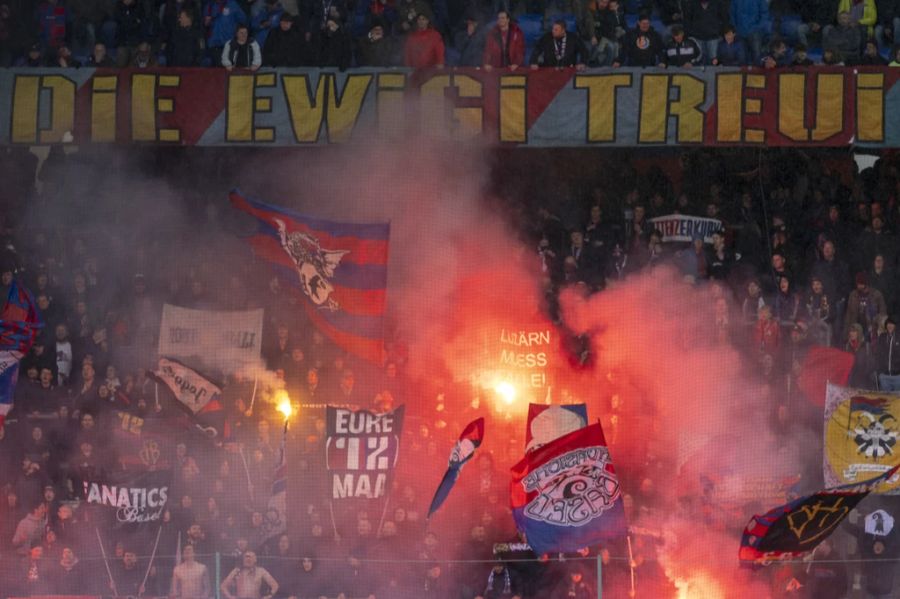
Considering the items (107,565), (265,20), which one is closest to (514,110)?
(265,20)

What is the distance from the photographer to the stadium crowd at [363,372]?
1330 cm

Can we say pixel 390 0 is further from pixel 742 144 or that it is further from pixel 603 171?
pixel 742 144

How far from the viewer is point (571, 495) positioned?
1221cm

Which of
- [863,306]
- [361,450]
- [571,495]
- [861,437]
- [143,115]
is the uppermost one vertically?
[143,115]

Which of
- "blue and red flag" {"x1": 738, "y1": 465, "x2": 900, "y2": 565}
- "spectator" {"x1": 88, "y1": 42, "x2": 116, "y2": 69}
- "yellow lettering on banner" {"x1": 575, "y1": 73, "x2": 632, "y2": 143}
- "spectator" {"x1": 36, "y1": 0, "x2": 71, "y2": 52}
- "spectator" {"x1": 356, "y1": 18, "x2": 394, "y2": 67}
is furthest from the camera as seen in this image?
"spectator" {"x1": 36, "y1": 0, "x2": 71, "y2": 52}

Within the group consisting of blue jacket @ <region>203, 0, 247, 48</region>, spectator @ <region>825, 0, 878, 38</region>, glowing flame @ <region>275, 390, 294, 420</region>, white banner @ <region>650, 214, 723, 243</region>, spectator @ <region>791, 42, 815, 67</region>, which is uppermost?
spectator @ <region>825, 0, 878, 38</region>

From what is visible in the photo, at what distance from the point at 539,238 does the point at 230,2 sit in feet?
12.1

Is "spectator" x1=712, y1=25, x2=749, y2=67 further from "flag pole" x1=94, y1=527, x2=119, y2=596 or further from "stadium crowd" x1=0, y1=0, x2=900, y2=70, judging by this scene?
"flag pole" x1=94, y1=527, x2=119, y2=596

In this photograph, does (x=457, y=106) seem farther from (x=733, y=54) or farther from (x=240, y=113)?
(x=733, y=54)

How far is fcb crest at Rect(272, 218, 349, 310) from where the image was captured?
46.6 feet

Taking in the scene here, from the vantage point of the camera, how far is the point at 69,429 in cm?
1467

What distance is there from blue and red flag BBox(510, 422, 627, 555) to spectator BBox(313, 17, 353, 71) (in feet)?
15.0

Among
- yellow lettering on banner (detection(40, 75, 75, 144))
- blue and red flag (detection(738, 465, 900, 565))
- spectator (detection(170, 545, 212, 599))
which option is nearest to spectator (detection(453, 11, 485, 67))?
yellow lettering on banner (detection(40, 75, 75, 144))

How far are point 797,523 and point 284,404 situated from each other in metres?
4.84
